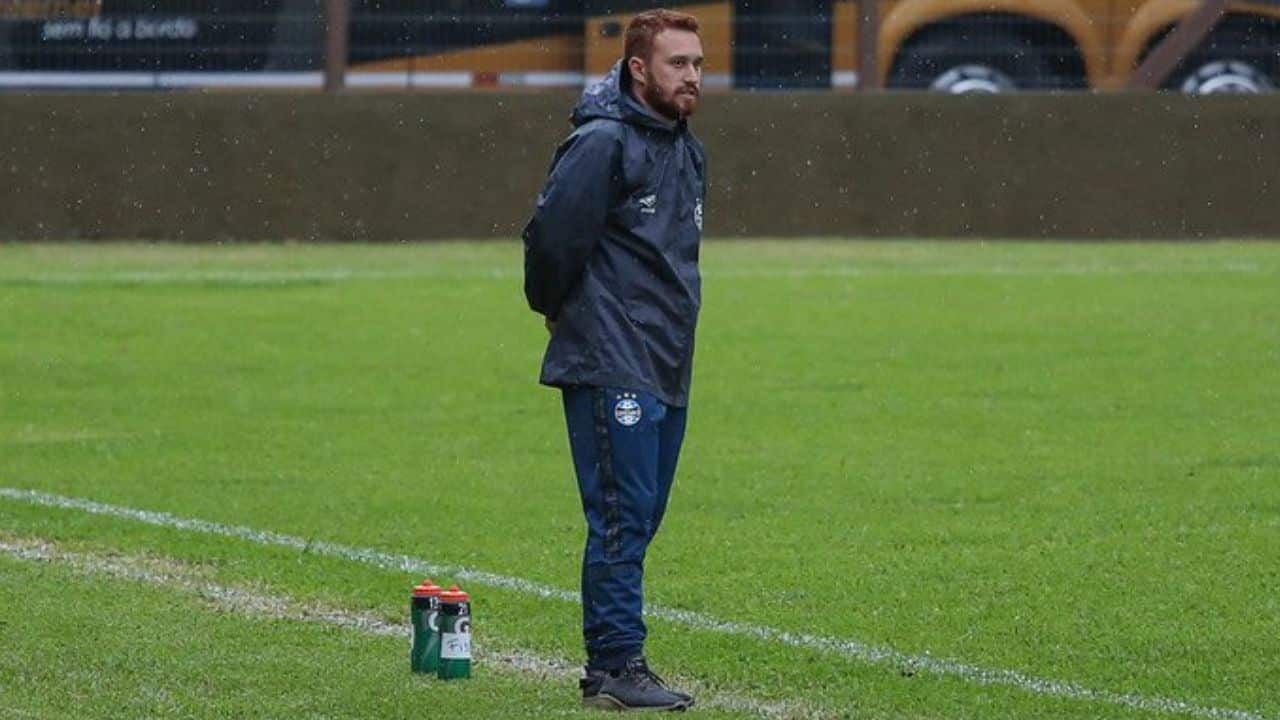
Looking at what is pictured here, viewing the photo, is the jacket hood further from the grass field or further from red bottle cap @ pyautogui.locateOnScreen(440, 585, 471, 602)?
the grass field

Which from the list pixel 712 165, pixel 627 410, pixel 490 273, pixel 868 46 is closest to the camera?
pixel 627 410

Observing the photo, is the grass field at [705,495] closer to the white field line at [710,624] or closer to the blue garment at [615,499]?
the white field line at [710,624]

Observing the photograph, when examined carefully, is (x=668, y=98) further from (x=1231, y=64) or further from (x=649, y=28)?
(x=1231, y=64)

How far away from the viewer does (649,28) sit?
6.90 m

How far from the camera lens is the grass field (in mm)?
7641

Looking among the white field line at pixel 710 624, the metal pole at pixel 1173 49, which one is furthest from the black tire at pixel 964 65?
the white field line at pixel 710 624

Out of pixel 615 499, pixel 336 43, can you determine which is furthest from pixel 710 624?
pixel 336 43

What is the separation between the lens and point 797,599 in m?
8.90

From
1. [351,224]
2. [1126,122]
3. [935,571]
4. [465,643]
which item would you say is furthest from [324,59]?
[465,643]

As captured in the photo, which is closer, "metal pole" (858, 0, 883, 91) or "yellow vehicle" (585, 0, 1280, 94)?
"metal pole" (858, 0, 883, 91)

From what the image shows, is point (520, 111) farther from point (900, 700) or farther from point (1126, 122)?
point (900, 700)

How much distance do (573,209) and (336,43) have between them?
54.5 ft

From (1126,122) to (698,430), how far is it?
10.9 metres

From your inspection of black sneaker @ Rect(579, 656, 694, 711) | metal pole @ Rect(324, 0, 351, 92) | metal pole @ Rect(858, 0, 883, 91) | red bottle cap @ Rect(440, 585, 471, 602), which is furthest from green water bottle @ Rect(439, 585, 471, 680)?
metal pole @ Rect(858, 0, 883, 91)
